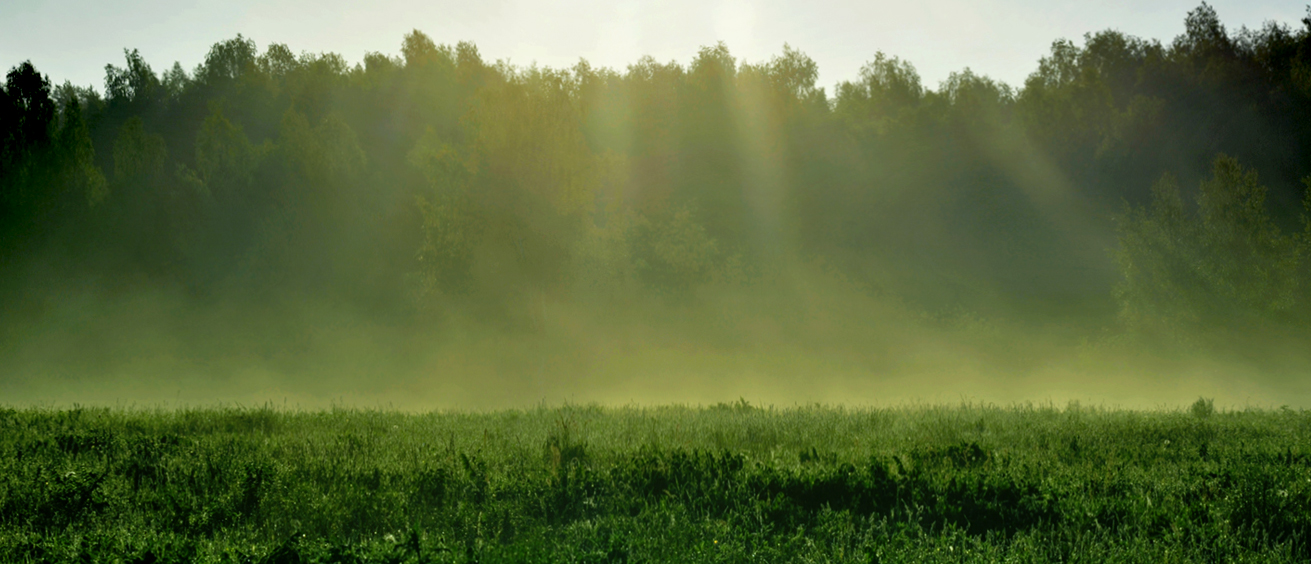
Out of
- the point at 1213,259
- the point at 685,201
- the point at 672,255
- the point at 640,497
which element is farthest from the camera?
the point at 685,201

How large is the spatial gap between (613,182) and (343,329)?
671 inches

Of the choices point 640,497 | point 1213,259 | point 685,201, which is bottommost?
point 640,497

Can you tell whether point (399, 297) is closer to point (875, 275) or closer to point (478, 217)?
point (478, 217)

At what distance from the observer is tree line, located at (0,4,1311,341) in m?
28.1

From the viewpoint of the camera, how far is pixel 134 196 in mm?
47281

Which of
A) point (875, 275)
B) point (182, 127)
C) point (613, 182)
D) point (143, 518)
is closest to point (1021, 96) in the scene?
point (875, 275)

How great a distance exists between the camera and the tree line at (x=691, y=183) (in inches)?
1106

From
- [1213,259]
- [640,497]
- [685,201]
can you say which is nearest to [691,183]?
[685,201]

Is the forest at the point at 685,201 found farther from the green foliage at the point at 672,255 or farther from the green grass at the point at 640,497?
the green grass at the point at 640,497

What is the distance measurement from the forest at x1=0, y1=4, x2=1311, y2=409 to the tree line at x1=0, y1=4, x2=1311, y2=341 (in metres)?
0.16

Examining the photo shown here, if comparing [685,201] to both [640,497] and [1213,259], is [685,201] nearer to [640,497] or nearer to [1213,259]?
[1213,259]

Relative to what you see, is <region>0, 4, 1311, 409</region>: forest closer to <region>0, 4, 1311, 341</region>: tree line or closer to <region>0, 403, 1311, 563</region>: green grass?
<region>0, 4, 1311, 341</region>: tree line

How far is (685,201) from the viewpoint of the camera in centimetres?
4481

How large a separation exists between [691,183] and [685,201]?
400 cm
